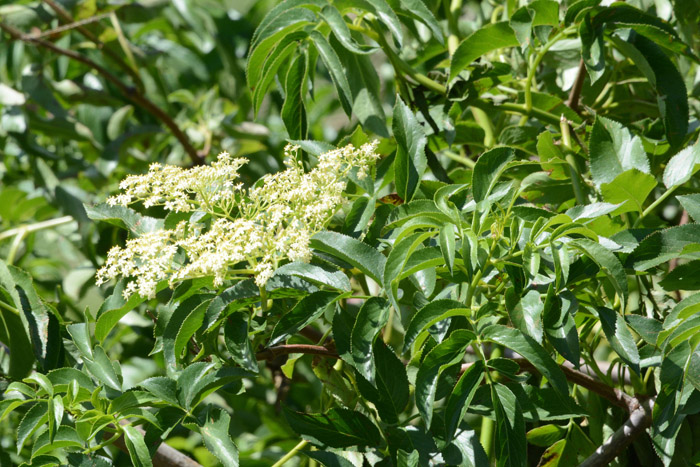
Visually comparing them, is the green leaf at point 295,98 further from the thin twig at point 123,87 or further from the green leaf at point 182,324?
the thin twig at point 123,87

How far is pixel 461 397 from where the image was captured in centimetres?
52

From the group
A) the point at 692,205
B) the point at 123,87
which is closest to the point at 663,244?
the point at 692,205

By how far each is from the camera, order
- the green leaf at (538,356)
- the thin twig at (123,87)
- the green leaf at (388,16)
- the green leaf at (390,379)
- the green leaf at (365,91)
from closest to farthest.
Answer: the green leaf at (538,356) < the green leaf at (390,379) < the green leaf at (388,16) < the green leaf at (365,91) < the thin twig at (123,87)

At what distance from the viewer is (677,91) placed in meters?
0.74

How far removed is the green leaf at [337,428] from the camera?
23.7 inches

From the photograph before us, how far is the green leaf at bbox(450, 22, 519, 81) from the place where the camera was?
76 cm

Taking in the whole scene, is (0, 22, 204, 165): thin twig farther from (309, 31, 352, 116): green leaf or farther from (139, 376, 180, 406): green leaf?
(139, 376, 180, 406): green leaf

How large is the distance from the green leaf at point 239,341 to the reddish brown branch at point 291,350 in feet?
0.13

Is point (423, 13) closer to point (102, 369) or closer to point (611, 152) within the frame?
point (611, 152)

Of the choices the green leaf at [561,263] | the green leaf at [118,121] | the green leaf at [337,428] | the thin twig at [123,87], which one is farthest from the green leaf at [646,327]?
the green leaf at [118,121]

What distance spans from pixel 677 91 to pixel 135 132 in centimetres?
95

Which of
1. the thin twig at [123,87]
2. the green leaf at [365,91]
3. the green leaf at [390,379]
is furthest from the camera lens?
the thin twig at [123,87]

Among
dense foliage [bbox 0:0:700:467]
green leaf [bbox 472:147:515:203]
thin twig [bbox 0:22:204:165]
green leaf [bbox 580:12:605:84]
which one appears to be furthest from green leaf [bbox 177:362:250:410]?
thin twig [bbox 0:22:204:165]

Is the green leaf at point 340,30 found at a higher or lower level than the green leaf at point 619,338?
higher
